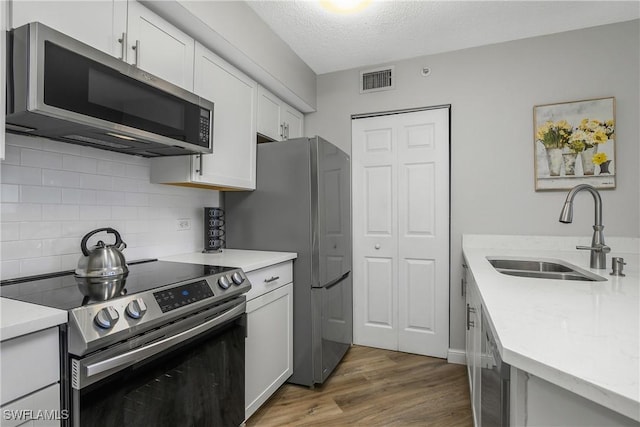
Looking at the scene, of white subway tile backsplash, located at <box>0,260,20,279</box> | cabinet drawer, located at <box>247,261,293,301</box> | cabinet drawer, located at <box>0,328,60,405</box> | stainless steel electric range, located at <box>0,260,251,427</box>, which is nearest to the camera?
cabinet drawer, located at <box>0,328,60,405</box>

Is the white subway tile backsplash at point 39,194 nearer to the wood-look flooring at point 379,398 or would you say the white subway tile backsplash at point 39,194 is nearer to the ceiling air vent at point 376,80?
the wood-look flooring at point 379,398

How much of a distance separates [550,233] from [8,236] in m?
3.18


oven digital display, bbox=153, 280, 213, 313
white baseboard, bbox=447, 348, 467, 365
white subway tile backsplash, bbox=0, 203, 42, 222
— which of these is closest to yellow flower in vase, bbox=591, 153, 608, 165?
white baseboard, bbox=447, 348, 467, 365

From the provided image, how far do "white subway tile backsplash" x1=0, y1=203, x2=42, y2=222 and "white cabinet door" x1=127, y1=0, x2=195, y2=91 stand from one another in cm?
76

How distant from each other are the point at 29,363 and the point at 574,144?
123 inches

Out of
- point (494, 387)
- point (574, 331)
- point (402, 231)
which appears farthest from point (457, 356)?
point (574, 331)

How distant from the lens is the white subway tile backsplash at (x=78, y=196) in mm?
1526

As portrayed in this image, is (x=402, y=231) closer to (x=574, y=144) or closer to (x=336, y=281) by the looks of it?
(x=336, y=281)

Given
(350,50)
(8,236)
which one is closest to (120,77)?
(8,236)

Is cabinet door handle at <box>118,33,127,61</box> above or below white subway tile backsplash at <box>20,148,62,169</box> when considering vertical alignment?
above

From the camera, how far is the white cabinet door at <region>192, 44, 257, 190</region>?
1913mm

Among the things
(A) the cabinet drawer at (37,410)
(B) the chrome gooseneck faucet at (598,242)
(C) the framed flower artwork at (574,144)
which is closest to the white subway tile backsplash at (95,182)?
(A) the cabinet drawer at (37,410)

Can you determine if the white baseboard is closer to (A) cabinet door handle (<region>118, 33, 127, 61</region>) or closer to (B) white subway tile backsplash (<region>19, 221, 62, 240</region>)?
(B) white subway tile backsplash (<region>19, 221, 62, 240</region>)

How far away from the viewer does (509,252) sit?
2.38 metres
